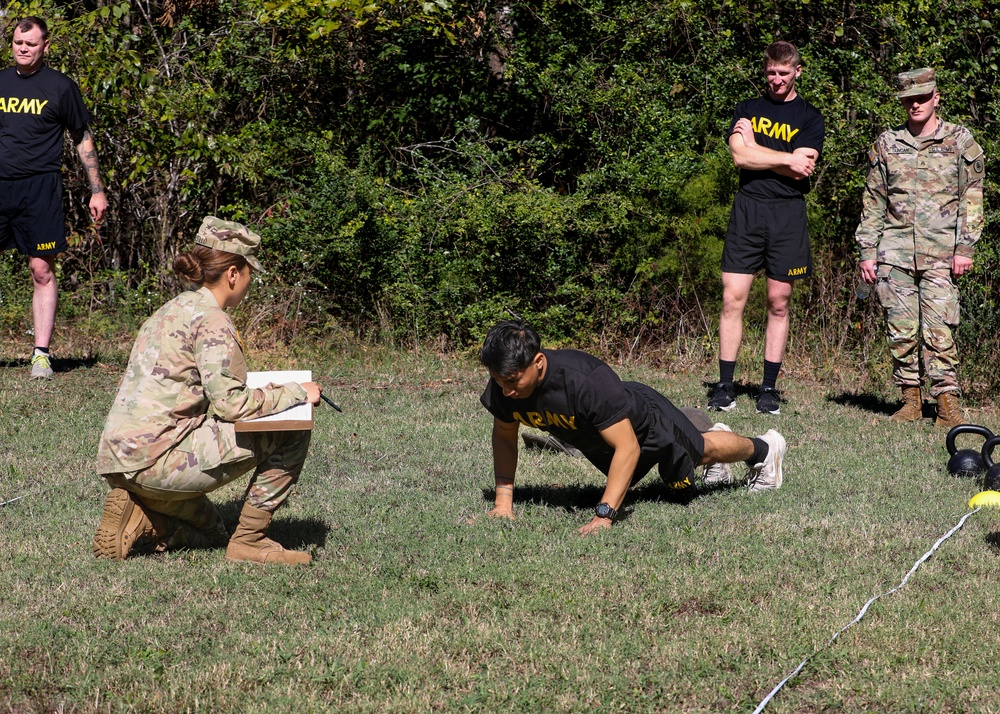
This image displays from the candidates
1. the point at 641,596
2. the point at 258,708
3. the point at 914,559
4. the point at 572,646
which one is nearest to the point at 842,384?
the point at 914,559

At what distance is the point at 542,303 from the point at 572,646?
22.4 ft

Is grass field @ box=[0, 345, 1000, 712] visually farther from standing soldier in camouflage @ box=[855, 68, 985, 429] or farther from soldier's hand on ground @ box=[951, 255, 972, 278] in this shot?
soldier's hand on ground @ box=[951, 255, 972, 278]

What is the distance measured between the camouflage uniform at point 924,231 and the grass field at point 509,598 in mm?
1286

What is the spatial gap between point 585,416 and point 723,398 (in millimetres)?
3293

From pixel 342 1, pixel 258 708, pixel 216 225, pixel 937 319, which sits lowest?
pixel 258 708

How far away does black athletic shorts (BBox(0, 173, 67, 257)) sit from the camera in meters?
8.26


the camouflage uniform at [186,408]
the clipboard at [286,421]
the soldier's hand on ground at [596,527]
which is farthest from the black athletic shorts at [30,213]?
the soldier's hand on ground at [596,527]

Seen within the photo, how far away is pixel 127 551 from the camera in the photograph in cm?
502

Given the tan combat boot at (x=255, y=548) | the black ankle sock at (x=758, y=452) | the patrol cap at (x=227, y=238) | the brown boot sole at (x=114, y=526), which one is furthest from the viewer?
the black ankle sock at (x=758, y=452)

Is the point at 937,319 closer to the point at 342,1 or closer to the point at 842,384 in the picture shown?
the point at 842,384

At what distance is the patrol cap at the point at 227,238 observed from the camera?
4668 mm

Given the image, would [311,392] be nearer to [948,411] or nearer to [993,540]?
[993,540]

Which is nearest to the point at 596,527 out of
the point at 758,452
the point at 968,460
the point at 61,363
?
the point at 758,452

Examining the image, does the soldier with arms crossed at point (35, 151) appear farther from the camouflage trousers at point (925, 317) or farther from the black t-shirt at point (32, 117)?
the camouflage trousers at point (925, 317)
